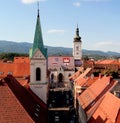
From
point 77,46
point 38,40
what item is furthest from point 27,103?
point 77,46

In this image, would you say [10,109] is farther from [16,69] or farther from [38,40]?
[16,69]

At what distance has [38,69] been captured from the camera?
60.0m

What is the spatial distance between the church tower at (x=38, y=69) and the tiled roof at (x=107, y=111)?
56.8ft

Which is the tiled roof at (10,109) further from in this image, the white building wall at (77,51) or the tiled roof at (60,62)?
the white building wall at (77,51)

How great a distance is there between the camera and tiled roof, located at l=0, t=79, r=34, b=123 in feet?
103

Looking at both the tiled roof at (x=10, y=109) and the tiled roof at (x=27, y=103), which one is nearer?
the tiled roof at (x=10, y=109)

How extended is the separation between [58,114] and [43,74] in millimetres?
13241

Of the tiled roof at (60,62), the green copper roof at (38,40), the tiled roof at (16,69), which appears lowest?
the tiled roof at (16,69)

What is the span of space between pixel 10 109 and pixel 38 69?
27.6 meters

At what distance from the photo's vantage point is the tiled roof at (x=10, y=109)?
31.4 metres

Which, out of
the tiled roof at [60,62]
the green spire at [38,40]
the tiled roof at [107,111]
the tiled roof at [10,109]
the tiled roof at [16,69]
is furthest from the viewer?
the tiled roof at [60,62]

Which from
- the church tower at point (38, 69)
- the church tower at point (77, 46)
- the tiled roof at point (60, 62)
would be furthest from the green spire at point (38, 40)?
the church tower at point (77, 46)

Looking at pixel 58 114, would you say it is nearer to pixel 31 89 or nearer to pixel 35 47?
pixel 31 89

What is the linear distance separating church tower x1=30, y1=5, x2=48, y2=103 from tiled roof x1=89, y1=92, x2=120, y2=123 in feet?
56.8
